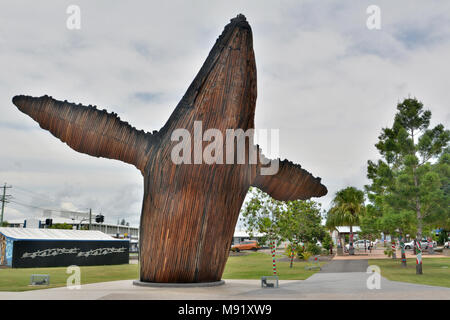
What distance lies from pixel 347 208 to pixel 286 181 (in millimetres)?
34712

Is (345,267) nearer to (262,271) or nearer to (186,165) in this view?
(262,271)

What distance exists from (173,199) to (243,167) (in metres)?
2.22

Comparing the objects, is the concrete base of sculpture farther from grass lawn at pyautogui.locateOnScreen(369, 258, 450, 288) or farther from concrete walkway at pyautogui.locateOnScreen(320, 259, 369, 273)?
concrete walkway at pyautogui.locateOnScreen(320, 259, 369, 273)

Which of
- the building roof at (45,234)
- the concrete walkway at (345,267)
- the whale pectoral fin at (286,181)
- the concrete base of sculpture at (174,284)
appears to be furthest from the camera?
the building roof at (45,234)

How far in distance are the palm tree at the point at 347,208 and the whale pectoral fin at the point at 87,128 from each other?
35937 mm

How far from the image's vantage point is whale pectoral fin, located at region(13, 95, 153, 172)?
10.9 meters

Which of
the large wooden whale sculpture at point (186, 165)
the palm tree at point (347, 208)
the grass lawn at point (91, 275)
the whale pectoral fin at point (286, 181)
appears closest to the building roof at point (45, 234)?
the grass lawn at point (91, 275)

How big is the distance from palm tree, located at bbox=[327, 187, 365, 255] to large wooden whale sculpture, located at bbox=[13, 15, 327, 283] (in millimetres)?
34591

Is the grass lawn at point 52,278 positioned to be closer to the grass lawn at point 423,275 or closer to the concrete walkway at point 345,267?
the concrete walkway at point 345,267

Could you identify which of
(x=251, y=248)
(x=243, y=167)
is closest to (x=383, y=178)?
(x=243, y=167)

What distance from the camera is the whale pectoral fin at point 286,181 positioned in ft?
40.2

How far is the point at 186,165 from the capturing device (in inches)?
420

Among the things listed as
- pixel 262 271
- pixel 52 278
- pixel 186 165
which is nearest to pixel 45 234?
pixel 52 278
